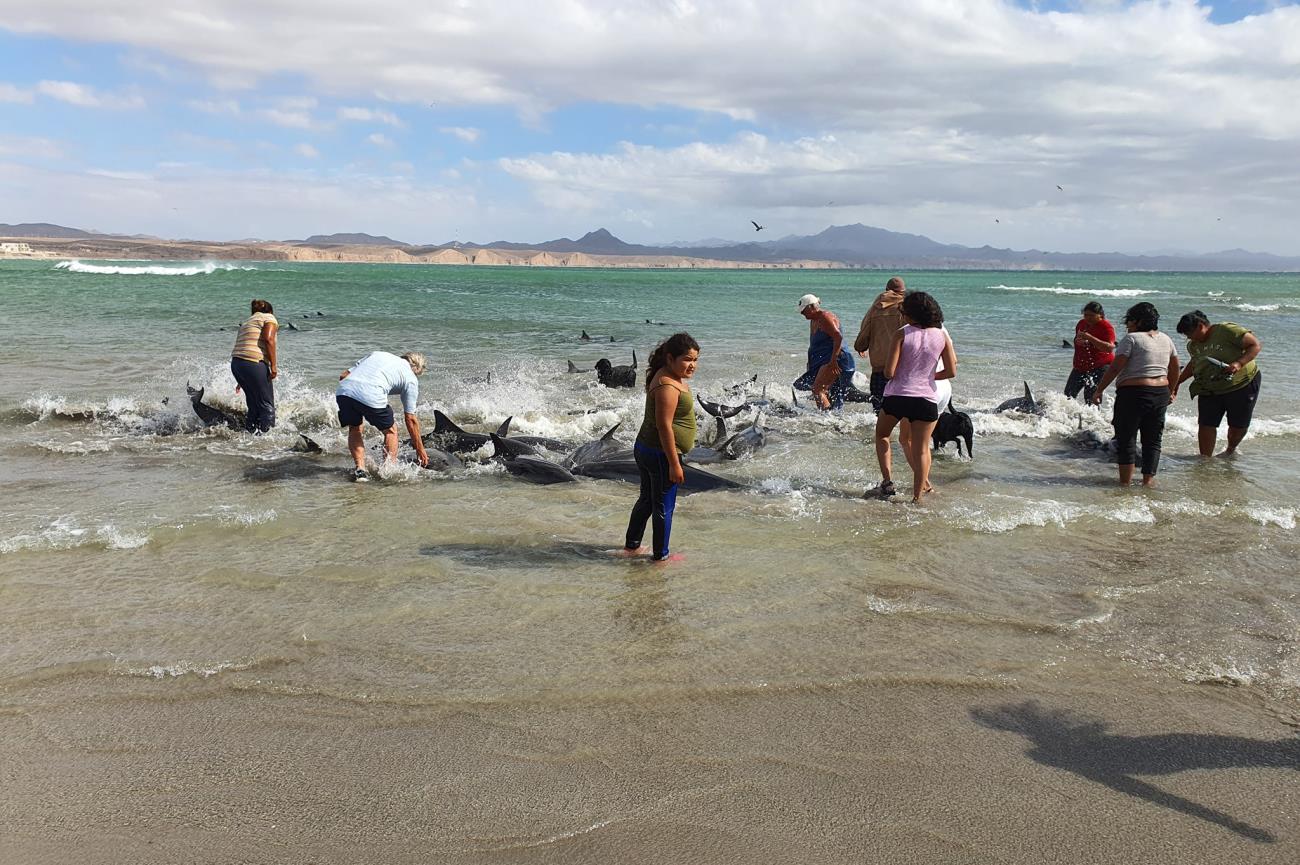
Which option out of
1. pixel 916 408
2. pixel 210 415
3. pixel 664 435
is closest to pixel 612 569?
pixel 664 435

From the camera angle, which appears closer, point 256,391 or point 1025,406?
point 256,391

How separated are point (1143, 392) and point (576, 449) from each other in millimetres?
5156

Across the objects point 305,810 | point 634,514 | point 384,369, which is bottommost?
point 305,810

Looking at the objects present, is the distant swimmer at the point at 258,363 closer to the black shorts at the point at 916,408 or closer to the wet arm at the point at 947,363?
the black shorts at the point at 916,408

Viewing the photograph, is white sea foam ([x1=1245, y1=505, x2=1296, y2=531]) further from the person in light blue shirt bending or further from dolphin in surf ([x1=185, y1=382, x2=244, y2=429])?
dolphin in surf ([x1=185, y1=382, x2=244, y2=429])

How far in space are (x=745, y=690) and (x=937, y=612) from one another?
4.66ft

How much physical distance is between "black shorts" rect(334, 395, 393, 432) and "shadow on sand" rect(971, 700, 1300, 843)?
5733 mm

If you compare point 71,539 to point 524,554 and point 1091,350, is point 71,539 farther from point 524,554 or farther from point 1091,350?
point 1091,350

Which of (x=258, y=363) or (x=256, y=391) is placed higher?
(x=258, y=363)

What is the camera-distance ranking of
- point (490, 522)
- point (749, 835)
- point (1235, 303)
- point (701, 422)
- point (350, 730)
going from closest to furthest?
1. point (749, 835)
2. point (350, 730)
3. point (490, 522)
4. point (701, 422)
5. point (1235, 303)

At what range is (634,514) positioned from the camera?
18.1 feet

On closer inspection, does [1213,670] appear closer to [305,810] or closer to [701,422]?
[305,810]

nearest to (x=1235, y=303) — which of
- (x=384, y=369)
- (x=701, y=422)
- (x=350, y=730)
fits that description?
(x=701, y=422)

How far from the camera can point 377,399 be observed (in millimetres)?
7570
